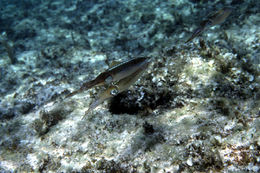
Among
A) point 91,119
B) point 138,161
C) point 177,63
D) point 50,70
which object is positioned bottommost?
point 50,70

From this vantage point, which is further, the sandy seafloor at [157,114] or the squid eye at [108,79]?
the sandy seafloor at [157,114]

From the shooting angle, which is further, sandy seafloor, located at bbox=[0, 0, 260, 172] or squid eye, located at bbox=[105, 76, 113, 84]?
sandy seafloor, located at bbox=[0, 0, 260, 172]

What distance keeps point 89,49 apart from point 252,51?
6650mm

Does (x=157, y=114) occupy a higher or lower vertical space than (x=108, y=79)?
lower

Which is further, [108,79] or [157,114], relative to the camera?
[157,114]

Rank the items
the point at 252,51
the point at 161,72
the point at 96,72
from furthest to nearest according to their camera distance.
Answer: the point at 96,72 → the point at 252,51 → the point at 161,72

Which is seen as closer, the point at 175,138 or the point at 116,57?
the point at 175,138

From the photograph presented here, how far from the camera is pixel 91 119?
3.93m

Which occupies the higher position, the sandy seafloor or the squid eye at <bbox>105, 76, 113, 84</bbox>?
the squid eye at <bbox>105, 76, 113, 84</bbox>

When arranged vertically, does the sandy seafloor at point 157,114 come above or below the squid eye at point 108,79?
below

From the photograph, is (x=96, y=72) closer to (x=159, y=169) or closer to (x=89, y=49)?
(x=89, y=49)

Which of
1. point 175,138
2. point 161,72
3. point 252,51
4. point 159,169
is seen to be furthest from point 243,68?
point 159,169

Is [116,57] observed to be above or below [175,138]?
below

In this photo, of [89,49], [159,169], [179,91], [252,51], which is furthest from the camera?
[89,49]
